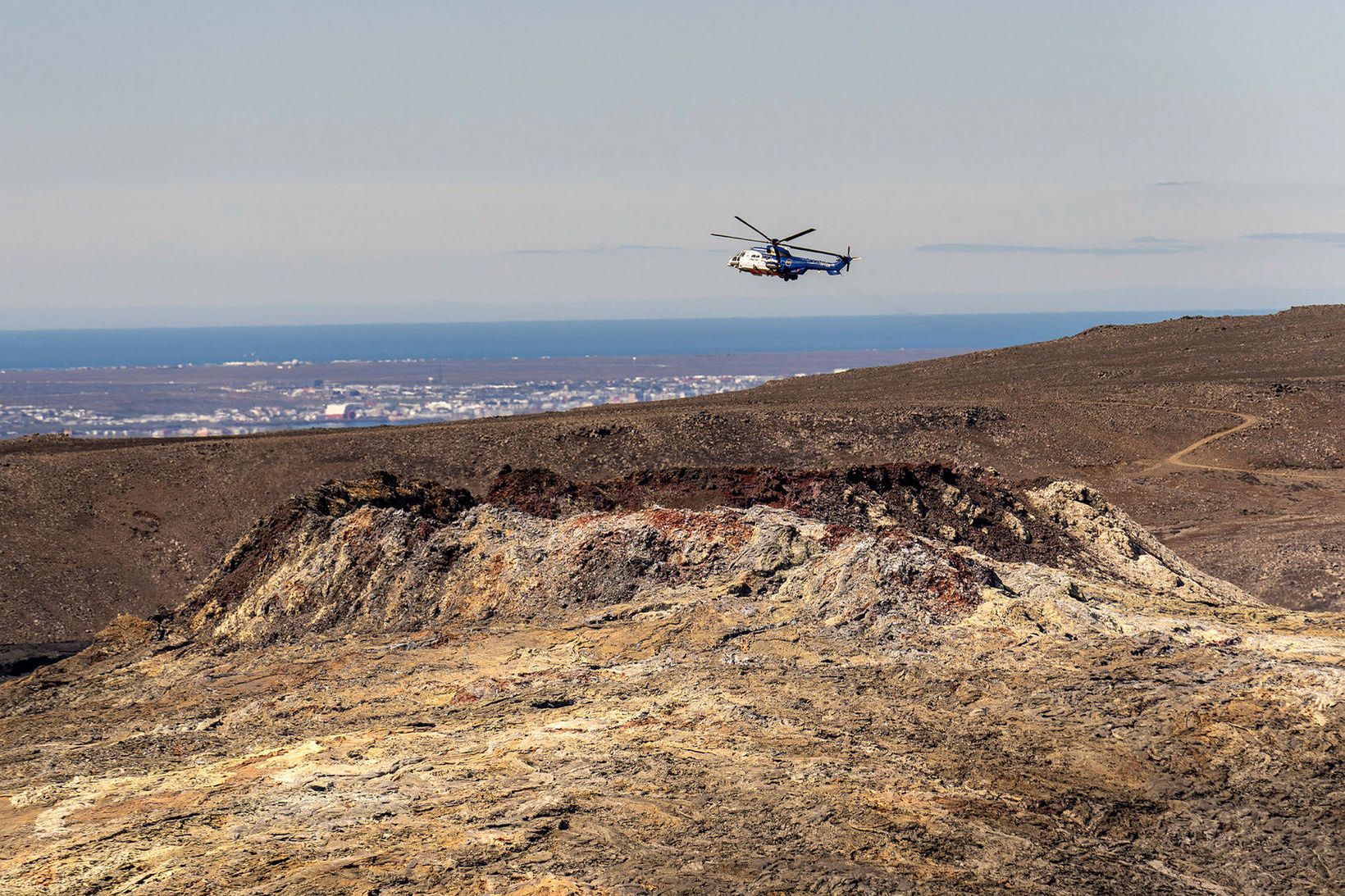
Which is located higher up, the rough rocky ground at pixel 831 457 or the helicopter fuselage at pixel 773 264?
the helicopter fuselage at pixel 773 264

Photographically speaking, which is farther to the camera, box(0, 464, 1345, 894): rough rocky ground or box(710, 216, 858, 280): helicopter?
box(710, 216, 858, 280): helicopter

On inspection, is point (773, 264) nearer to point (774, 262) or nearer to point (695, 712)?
point (774, 262)

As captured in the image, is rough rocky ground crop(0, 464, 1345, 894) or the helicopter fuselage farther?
the helicopter fuselage

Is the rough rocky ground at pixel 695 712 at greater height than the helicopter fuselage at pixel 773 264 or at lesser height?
lesser

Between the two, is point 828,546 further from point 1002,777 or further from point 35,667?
point 35,667

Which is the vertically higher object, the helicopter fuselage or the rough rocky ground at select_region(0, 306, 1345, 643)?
the helicopter fuselage

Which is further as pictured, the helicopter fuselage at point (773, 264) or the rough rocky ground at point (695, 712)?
the helicopter fuselage at point (773, 264)
